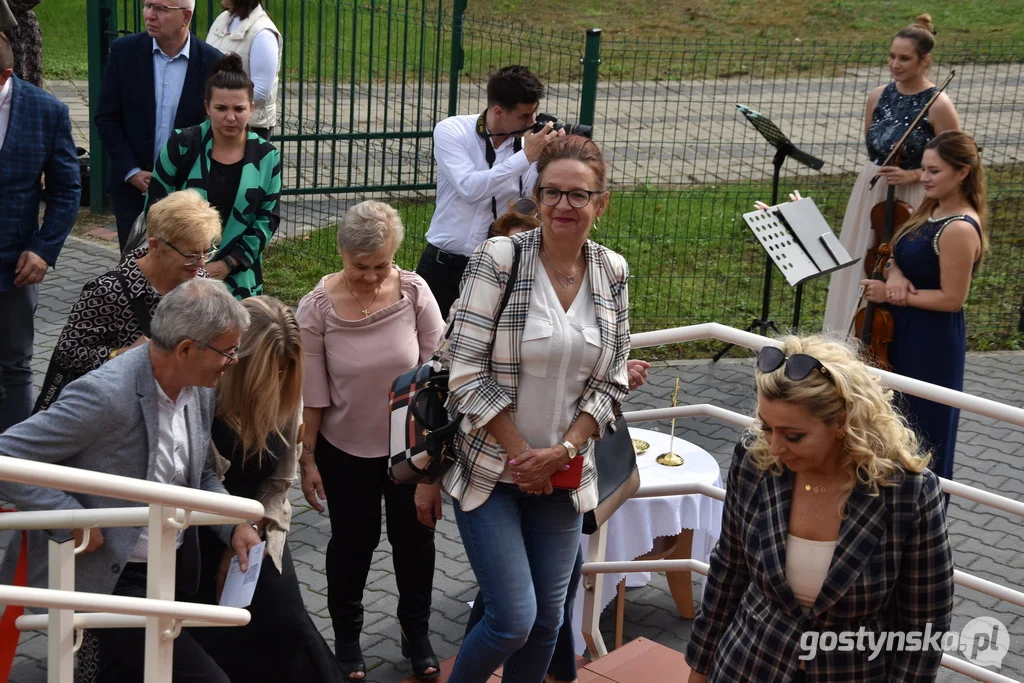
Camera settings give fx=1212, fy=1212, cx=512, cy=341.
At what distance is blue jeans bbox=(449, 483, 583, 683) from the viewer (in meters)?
3.73

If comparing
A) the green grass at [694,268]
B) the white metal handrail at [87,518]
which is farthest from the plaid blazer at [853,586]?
the green grass at [694,268]

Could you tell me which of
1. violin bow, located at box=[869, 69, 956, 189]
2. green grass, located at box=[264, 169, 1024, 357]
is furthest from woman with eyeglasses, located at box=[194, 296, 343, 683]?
green grass, located at box=[264, 169, 1024, 357]

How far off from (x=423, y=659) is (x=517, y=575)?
125cm

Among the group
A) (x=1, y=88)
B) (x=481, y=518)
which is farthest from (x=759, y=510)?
(x=1, y=88)

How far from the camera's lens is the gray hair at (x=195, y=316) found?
3.46 metres

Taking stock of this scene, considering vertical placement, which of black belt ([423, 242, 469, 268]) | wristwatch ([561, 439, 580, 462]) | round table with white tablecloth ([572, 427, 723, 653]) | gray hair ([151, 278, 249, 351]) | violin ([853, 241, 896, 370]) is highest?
gray hair ([151, 278, 249, 351])

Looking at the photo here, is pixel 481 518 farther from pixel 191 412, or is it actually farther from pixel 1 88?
pixel 1 88

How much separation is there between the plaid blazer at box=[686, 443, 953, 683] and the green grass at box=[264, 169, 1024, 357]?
18.1 feet

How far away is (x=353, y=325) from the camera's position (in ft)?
15.0

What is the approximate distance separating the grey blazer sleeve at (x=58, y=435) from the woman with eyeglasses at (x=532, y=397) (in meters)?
1.04

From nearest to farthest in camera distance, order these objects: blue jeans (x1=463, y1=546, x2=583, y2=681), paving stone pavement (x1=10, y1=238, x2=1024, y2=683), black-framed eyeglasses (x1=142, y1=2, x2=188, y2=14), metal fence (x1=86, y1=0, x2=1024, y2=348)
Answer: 1. blue jeans (x1=463, y1=546, x2=583, y2=681)
2. paving stone pavement (x1=10, y1=238, x2=1024, y2=683)
3. black-framed eyeglasses (x1=142, y1=2, x2=188, y2=14)
4. metal fence (x1=86, y1=0, x2=1024, y2=348)

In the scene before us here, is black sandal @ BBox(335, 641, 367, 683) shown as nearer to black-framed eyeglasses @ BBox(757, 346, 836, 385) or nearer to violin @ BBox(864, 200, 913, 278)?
black-framed eyeglasses @ BBox(757, 346, 836, 385)

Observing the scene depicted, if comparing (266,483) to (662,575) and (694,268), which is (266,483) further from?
(694,268)

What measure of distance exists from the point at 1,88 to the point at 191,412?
2637 millimetres
